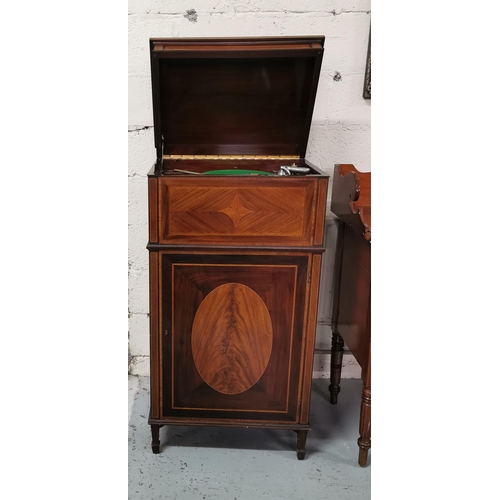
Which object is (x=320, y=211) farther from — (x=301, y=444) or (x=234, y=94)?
(x=301, y=444)

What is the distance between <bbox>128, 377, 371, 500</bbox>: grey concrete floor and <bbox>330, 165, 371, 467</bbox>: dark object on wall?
130mm

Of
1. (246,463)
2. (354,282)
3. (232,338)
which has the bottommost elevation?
(246,463)

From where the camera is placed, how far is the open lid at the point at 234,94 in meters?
1.57

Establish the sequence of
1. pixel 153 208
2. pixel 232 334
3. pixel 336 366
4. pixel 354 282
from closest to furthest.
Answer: pixel 153 208, pixel 232 334, pixel 354 282, pixel 336 366

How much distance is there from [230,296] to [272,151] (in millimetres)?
631

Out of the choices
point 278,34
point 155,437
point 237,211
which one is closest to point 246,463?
point 155,437

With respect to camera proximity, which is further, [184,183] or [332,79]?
[332,79]

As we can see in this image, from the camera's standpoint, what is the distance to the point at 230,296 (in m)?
1.65

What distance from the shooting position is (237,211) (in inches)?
62.1

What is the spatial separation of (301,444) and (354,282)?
61 cm

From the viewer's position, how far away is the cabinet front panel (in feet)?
5.11

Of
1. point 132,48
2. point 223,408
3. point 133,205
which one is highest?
point 132,48
